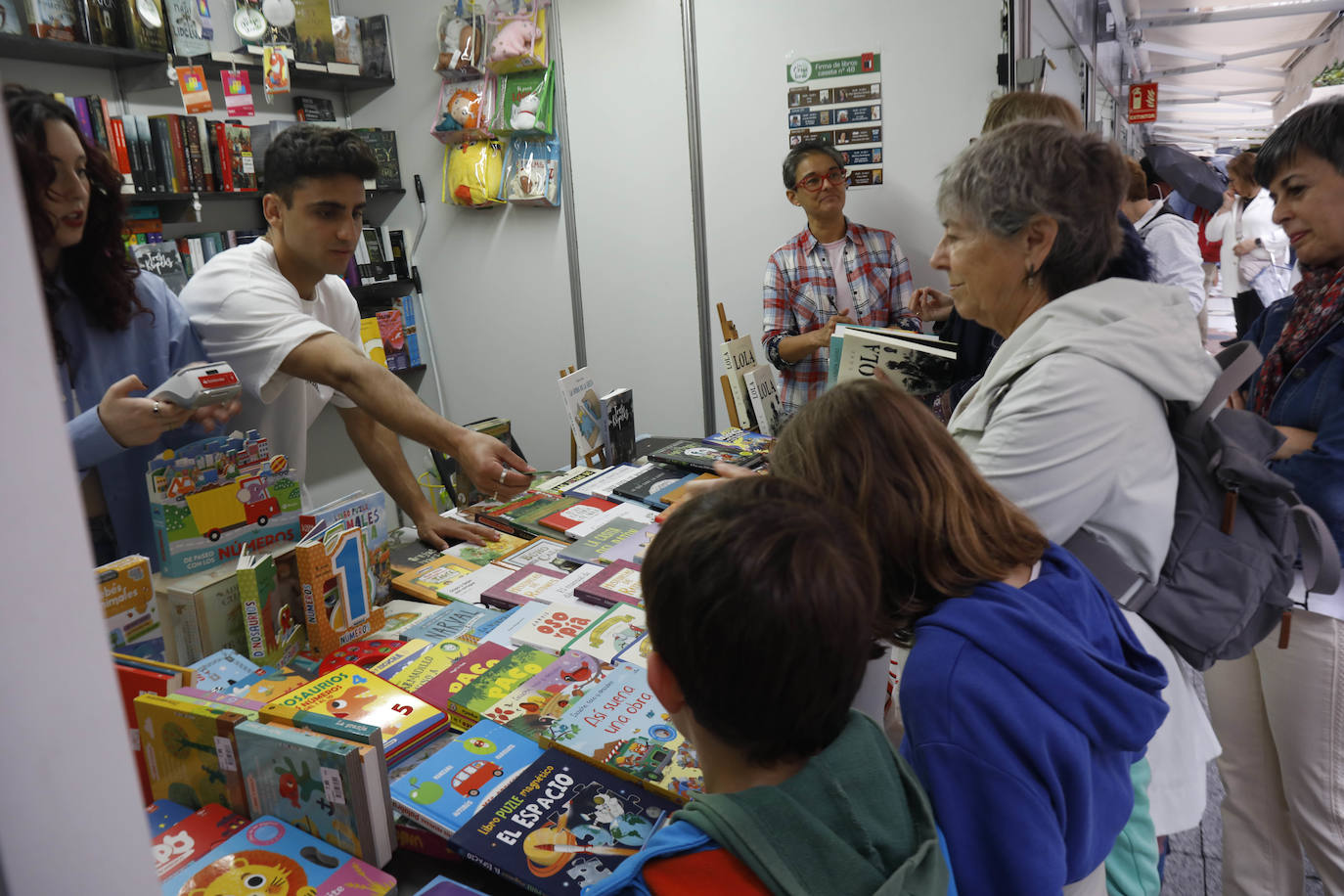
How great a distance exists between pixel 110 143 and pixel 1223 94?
18126 millimetres

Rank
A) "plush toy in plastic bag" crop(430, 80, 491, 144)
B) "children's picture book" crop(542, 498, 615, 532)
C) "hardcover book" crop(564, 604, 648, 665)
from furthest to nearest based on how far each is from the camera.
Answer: "plush toy in plastic bag" crop(430, 80, 491, 144) < "children's picture book" crop(542, 498, 615, 532) < "hardcover book" crop(564, 604, 648, 665)

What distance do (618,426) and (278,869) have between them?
1.97 meters

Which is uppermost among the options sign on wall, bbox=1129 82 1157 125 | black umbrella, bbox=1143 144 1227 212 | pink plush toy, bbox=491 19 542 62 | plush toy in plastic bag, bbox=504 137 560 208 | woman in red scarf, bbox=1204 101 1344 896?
sign on wall, bbox=1129 82 1157 125

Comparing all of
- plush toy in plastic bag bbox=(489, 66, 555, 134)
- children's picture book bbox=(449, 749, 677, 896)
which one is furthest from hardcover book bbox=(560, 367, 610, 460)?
plush toy in plastic bag bbox=(489, 66, 555, 134)

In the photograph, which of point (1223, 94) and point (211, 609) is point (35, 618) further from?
point (1223, 94)

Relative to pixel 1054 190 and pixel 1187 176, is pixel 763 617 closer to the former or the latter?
pixel 1054 190

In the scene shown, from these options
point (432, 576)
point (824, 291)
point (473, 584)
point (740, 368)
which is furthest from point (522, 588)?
point (824, 291)

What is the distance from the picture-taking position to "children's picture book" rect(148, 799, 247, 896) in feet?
3.76

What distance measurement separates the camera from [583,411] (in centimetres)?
289

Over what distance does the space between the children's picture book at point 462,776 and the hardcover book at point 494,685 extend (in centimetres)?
4

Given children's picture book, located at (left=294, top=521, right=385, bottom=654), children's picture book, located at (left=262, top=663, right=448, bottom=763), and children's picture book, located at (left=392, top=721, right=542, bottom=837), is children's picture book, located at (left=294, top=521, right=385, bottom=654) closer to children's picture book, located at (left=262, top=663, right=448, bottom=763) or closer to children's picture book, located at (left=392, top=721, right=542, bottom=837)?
children's picture book, located at (left=262, top=663, right=448, bottom=763)

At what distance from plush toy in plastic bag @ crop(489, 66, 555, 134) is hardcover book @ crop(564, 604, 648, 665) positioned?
3413mm

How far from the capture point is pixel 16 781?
0.34 meters

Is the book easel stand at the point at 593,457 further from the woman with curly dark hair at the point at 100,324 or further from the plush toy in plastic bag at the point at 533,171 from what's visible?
the plush toy in plastic bag at the point at 533,171
